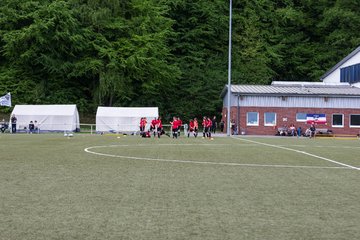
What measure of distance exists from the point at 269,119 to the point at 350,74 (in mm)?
16120

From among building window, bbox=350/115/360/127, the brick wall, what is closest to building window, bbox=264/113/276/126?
the brick wall

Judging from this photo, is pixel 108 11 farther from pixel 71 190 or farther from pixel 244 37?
pixel 71 190

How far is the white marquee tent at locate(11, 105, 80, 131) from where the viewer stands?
52.5m

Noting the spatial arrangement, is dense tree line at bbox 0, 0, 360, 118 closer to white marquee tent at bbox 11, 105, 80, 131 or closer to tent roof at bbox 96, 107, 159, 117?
tent roof at bbox 96, 107, 159, 117

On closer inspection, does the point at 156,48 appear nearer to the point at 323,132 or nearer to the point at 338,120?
the point at 323,132

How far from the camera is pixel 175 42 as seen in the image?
73812mm

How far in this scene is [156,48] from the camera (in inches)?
2544

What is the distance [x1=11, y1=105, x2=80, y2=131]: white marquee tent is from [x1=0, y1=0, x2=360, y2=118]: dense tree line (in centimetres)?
835

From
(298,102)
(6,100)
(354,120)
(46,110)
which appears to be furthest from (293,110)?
(6,100)

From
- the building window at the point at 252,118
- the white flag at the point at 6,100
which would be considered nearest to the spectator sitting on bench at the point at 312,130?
the building window at the point at 252,118

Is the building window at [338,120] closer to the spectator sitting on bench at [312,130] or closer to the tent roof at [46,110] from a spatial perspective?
the spectator sitting on bench at [312,130]

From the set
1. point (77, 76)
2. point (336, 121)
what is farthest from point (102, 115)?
point (336, 121)

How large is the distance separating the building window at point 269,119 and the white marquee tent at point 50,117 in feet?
61.0

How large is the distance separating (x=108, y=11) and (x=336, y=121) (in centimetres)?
2761
